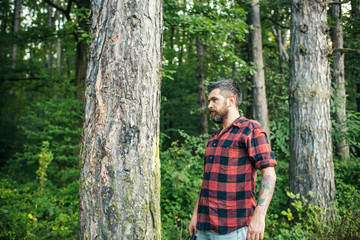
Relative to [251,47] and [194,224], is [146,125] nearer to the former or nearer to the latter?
[194,224]

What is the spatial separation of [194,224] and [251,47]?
25.8 ft

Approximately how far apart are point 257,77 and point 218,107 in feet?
22.2

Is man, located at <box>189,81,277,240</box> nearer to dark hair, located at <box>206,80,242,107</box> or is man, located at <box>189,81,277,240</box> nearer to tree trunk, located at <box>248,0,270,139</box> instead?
dark hair, located at <box>206,80,242,107</box>

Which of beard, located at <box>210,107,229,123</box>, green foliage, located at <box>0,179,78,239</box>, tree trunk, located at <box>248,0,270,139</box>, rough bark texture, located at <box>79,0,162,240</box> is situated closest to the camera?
rough bark texture, located at <box>79,0,162,240</box>

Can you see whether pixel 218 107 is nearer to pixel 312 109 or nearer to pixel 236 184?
pixel 236 184

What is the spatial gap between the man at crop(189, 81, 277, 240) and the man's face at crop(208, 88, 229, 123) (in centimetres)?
15

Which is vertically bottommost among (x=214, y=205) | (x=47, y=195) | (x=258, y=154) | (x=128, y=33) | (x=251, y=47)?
(x=47, y=195)

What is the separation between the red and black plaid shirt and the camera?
2.15 m

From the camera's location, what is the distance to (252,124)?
228cm

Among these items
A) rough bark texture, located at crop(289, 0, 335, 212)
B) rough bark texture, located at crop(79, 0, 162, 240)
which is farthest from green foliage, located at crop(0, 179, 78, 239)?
rough bark texture, located at crop(289, 0, 335, 212)

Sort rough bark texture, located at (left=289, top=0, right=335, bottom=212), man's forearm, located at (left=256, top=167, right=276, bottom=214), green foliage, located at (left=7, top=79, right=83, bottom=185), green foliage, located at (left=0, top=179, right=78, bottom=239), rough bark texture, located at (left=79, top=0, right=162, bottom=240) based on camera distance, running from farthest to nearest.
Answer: green foliage, located at (left=7, top=79, right=83, bottom=185) → rough bark texture, located at (left=289, top=0, right=335, bottom=212) → green foliage, located at (left=0, top=179, right=78, bottom=239) → man's forearm, located at (left=256, top=167, right=276, bottom=214) → rough bark texture, located at (left=79, top=0, right=162, bottom=240)

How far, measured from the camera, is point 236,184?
2.23m

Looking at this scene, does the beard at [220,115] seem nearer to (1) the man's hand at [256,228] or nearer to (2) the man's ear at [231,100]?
(2) the man's ear at [231,100]

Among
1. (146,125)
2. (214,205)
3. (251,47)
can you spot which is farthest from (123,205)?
(251,47)
